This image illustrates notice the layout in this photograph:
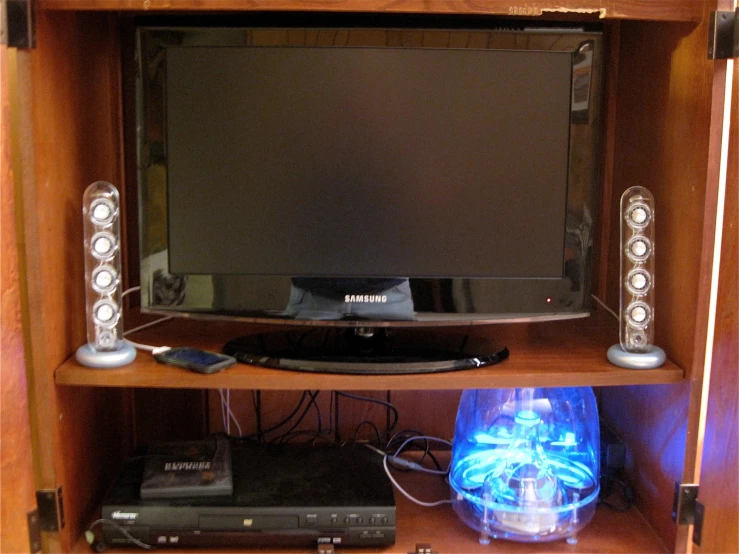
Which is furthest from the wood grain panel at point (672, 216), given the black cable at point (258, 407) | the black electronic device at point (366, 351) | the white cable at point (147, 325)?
the white cable at point (147, 325)

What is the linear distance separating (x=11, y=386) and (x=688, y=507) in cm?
104

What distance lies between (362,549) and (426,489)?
0.70 feet

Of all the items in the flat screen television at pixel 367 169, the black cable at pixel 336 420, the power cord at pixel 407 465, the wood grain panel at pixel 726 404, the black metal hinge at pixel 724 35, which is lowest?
the power cord at pixel 407 465

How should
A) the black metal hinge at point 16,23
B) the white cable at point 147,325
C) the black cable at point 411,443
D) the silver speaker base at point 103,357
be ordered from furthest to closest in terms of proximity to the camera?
the black cable at point 411,443 → the white cable at point 147,325 → the silver speaker base at point 103,357 → the black metal hinge at point 16,23

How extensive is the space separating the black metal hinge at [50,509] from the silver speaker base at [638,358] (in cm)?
87

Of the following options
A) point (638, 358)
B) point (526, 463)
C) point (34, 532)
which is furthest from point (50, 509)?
point (638, 358)

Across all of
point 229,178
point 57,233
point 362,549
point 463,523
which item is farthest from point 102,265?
point 463,523

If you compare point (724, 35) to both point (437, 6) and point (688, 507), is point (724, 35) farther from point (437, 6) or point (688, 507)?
point (688, 507)

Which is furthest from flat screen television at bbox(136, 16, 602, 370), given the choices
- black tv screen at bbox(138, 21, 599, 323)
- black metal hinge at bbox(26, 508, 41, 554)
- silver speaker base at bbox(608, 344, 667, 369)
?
black metal hinge at bbox(26, 508, 41, 554)

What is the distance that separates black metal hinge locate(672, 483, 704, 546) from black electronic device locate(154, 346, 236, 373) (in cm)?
72

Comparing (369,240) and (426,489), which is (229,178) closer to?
(369,240)

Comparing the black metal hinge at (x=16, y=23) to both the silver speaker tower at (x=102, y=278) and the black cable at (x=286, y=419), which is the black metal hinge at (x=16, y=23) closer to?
the silver speaker tower at (x=102, y=278)

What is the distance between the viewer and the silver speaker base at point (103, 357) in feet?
3.33

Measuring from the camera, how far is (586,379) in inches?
40.1
